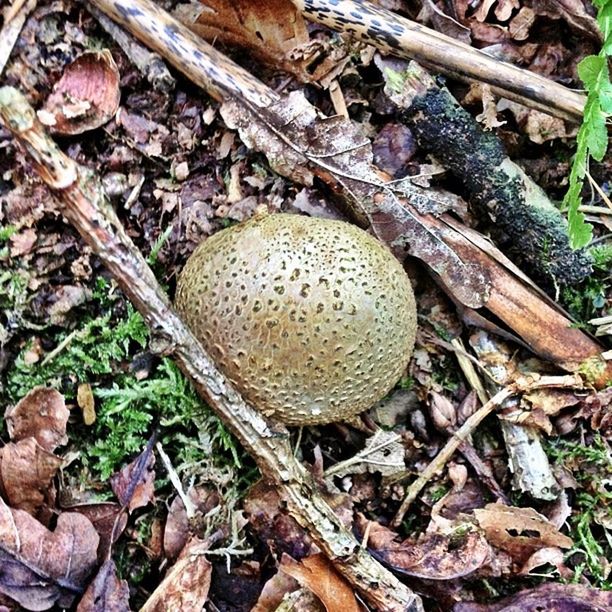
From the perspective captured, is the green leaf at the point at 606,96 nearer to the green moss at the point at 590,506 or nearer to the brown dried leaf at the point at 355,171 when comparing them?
the brown dried leaf at the point at 355,171

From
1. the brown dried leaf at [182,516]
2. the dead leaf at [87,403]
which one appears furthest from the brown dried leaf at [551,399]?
the dead leaf at [87,403]

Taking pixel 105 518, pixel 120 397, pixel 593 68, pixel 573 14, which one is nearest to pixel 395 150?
pixel 593 68

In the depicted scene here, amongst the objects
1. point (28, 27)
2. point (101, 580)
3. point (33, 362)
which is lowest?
point (101, 580)

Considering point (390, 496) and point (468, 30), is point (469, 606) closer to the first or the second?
point (390, 496)

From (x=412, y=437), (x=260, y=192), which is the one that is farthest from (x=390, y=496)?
(x=260, y=192)

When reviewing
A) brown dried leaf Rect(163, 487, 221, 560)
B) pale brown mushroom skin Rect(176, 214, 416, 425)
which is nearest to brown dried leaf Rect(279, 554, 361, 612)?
brown dried leaf Rect(163, 487, 221, 560)

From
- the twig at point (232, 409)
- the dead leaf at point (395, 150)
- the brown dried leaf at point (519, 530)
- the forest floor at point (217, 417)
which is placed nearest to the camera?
the twig at point (232, 409)
